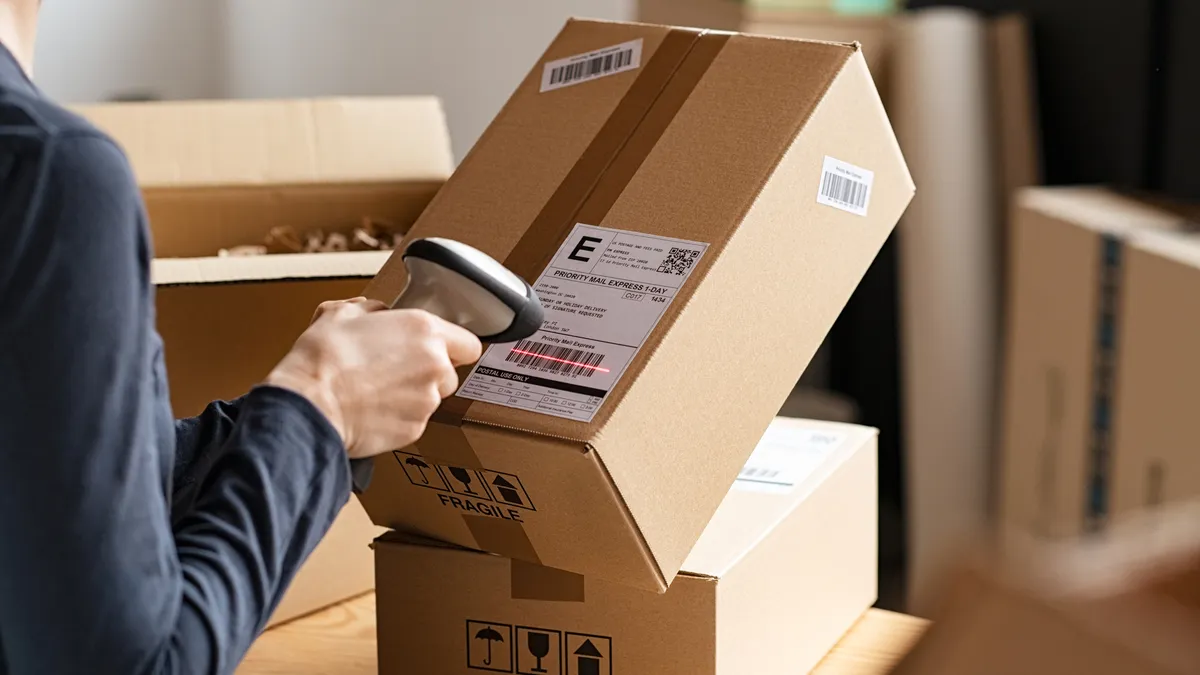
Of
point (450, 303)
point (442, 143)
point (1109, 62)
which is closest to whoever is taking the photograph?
point (450, 303)

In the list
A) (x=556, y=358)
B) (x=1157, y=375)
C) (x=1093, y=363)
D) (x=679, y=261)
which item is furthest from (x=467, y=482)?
(x=1093, y=363)

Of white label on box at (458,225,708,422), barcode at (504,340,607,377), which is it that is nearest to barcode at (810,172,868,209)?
white label on box at (458,225,708,422)

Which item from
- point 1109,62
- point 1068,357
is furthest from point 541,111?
point 1109,62

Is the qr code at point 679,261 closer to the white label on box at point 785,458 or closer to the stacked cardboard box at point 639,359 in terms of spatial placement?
the stacked cardboard box at point 639,359

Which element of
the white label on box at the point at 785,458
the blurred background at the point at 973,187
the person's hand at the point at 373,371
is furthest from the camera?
the blurred background at the point at 973,187

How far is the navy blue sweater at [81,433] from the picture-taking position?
0.59 m

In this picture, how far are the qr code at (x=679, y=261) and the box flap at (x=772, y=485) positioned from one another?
22 centimetres

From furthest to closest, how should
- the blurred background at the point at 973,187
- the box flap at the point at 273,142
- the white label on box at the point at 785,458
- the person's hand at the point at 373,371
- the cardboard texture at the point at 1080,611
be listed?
the blurred background at the point at 973,187, the box flap at the point at 273,142, the white label on box at the point at 785,458, the person's hand at the point at 373,371, the cardboard texture at the point at 1080,611

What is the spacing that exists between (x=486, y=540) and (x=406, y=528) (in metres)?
0.09

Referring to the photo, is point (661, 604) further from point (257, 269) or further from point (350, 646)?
point (257, 269)

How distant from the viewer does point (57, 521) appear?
23.6 inches

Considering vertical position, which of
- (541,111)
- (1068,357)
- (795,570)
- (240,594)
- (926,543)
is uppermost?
(541,111)

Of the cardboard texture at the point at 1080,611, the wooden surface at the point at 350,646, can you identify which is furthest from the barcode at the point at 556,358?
the cardboard texture at the point at 1080,611

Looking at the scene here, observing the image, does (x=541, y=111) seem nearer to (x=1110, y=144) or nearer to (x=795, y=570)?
(x=795, y=570)
